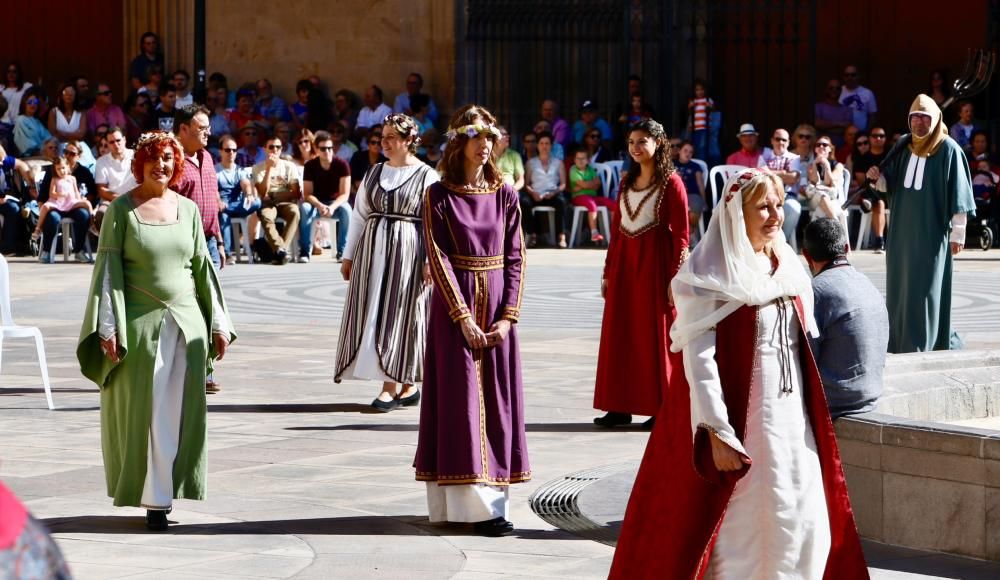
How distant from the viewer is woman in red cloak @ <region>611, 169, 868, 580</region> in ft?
16.0

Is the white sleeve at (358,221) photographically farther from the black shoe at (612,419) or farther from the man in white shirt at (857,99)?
the man in white shirt at (857,99)

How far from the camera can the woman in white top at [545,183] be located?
72.2ft

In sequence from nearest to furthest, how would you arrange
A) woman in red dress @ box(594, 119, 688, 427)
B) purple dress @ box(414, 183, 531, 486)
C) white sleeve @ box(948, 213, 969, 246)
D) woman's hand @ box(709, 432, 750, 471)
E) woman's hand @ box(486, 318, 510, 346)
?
woman's hand @ box(709, 432, 750, 471) → purple dress @ box(414, 183, 531, 486) → woman's hand @ box(486, 318, 510, 346) → woman in red dress @ box(594, 119, 688, 427) → white sleeve @ box(948, 213, 969, 246)

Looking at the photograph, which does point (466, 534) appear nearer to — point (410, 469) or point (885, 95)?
point (410, 469)

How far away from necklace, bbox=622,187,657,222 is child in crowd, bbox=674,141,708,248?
11.9 meters

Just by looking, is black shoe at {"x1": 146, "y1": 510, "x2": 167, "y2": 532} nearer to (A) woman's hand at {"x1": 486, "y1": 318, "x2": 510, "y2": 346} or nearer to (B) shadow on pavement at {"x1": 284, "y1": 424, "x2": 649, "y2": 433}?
(A) woman's hand at {"x1": 486, "y1": 318, "x2": 510, "y2": 346}

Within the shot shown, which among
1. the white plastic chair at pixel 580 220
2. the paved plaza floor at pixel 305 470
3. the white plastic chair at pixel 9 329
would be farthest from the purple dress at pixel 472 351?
the white plastic chair at pixel 580 220

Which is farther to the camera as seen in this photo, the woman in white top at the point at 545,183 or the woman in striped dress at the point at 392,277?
the woman in white top at the point at 545,183

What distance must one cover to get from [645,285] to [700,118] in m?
13.7

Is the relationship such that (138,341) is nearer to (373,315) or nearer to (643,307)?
(373,315)

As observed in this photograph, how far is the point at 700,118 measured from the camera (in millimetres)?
22359

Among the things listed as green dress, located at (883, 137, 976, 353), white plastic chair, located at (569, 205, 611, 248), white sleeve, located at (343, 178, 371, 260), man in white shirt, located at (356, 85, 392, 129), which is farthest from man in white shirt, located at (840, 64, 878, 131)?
white sleeve, located at (343, 178, 371, 260)

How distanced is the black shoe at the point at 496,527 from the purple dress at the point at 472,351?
0.47ft

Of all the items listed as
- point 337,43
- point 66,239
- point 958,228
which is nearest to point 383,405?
point 958,228
